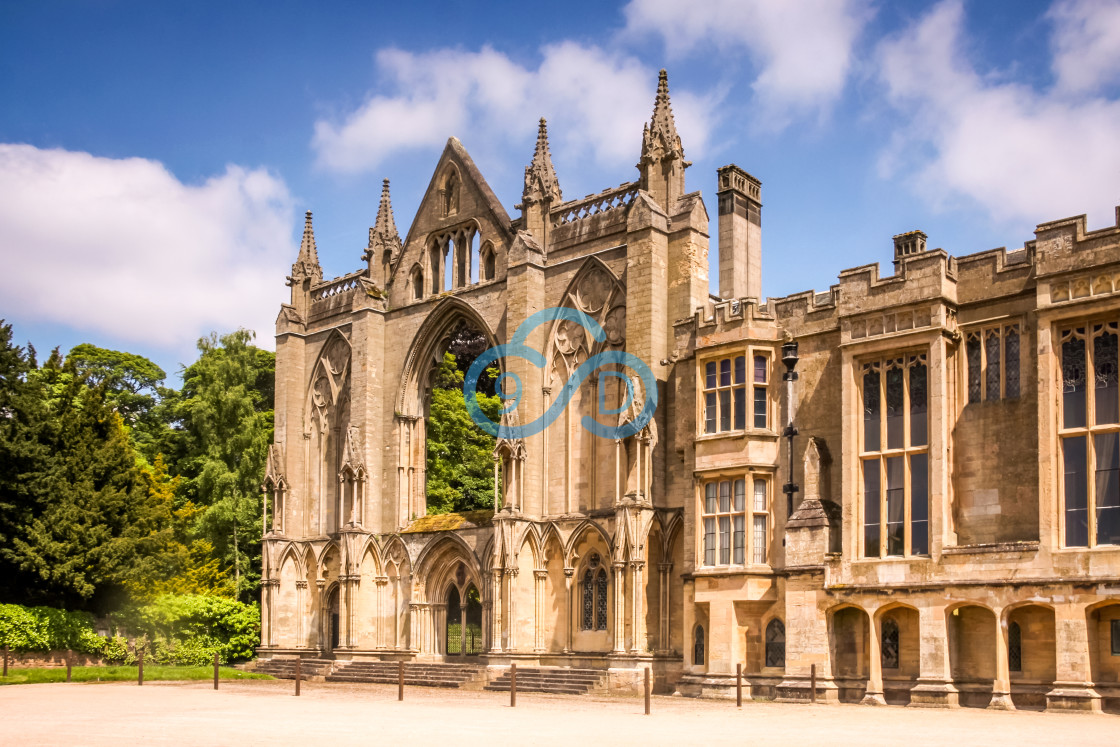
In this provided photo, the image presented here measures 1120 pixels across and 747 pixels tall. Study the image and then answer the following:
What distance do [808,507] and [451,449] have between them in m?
24.0

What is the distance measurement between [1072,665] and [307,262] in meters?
31.3

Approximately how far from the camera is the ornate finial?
3266cm

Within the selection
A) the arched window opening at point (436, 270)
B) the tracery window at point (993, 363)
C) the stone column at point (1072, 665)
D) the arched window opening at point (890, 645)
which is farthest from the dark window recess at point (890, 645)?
the arched window opening at point (436, 270)

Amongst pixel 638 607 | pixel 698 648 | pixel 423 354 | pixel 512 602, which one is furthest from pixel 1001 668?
pixel 423 354

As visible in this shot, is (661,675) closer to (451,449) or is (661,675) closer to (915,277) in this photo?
(915,277)

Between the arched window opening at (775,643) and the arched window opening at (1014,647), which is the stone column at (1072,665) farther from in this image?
the arched window opening at (775,643)

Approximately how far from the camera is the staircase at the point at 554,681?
29466 millimetres

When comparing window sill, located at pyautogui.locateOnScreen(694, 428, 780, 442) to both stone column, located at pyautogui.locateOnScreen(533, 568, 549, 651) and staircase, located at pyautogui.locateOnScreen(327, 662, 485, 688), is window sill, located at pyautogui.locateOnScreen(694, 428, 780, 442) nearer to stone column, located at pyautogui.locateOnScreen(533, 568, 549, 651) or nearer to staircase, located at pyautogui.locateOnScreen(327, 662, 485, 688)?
stone column, located at pyautogui.locateOnScreen(533, 568, 549, 651)

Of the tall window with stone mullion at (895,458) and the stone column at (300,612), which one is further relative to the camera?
the stone column at (300,612)

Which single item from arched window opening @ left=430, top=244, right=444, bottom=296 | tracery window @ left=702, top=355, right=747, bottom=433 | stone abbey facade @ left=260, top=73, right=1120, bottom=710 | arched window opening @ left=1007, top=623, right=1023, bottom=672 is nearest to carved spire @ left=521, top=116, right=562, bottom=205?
stone abbey facade @ left=260, top=73, right=1120, bottom=710

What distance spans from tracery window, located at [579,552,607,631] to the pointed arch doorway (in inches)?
203

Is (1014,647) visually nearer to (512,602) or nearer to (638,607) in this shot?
(638,607)

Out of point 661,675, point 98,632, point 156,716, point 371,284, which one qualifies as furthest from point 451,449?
point 156,716

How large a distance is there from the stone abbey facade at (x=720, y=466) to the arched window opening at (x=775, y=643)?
9.6 inches
